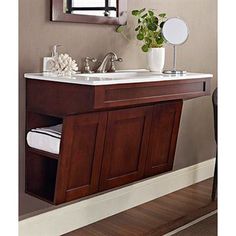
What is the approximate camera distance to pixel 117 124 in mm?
2555

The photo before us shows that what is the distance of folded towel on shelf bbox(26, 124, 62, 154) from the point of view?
230cm

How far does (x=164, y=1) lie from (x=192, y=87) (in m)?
0.89

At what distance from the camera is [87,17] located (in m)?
2.68

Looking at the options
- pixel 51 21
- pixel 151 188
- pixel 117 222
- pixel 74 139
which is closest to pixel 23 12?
pixel 51 21

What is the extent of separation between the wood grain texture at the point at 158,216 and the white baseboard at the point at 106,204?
46mm

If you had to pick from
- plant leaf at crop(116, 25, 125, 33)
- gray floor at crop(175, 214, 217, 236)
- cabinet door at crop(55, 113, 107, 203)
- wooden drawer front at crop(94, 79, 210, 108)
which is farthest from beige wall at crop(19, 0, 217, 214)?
gray floor at crop(175, 214, 217, 236)

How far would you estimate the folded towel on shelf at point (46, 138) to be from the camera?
230 centimetres

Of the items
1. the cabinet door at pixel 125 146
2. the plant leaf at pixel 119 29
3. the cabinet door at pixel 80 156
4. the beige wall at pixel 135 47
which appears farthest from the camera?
the plant leaf at pixel 119 29

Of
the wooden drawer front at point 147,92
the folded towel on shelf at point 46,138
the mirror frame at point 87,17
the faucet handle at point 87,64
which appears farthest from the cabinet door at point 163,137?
the folded towel on shelf at point 46,138

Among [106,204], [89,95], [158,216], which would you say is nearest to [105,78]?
[89,95]

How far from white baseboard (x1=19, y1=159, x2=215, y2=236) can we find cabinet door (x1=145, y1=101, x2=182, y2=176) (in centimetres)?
30

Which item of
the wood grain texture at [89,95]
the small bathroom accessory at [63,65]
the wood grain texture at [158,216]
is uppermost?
the small bathroom accessory at [63,65]

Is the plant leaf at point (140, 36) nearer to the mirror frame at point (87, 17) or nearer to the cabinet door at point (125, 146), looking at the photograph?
the mirror frame at point (87, 17)
